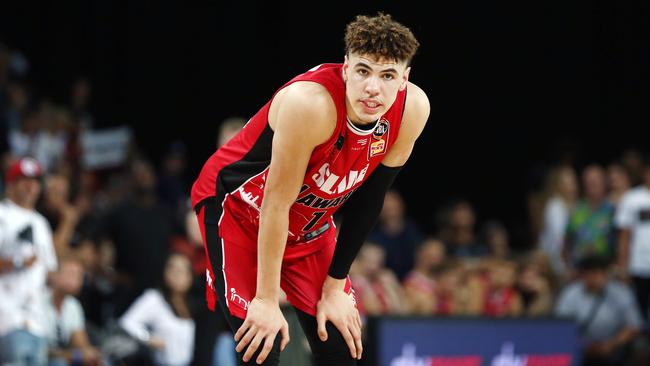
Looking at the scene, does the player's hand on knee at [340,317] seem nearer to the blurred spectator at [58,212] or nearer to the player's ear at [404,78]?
the player's ear at [404,78]

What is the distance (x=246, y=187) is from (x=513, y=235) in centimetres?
871

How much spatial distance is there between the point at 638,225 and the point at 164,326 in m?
4.34

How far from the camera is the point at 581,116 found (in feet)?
45.5

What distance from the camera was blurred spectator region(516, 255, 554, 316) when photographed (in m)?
10.0

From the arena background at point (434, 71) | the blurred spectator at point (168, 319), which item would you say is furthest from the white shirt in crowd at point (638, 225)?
the blurred spectator at point (168, 319)

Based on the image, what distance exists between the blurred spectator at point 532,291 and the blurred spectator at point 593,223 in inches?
15.7

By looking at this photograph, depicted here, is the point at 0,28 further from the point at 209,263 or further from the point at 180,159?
the point at 209,263

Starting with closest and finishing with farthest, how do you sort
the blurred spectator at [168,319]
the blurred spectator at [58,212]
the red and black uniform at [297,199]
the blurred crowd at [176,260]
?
1. the red and black uniform at [297,199]
2. the blurred crowd at [176,260]
3. the blurred spectator at [168,319]
4. the blurred spectator at [58,212]

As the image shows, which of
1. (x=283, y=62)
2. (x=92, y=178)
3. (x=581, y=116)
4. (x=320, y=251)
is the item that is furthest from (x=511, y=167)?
(x=320, y=251)

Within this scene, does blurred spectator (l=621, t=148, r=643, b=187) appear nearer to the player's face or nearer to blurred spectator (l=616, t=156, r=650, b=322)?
blurred spectator (l=616, t=156, r=650, b=322)

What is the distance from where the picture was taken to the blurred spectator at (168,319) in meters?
8.33

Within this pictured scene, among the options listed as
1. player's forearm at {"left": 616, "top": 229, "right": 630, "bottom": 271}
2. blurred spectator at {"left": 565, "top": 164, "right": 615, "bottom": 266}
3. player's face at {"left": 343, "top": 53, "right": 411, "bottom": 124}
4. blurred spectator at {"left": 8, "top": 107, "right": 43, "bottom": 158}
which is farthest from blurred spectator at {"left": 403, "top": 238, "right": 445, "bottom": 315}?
player's face at {"left": 343, "top": 53, "right": 411, "bottom": 124}

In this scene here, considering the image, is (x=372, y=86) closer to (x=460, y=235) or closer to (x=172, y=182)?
(x=460, y=235)

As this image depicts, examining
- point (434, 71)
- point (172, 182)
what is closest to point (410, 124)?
point (172, 182)
